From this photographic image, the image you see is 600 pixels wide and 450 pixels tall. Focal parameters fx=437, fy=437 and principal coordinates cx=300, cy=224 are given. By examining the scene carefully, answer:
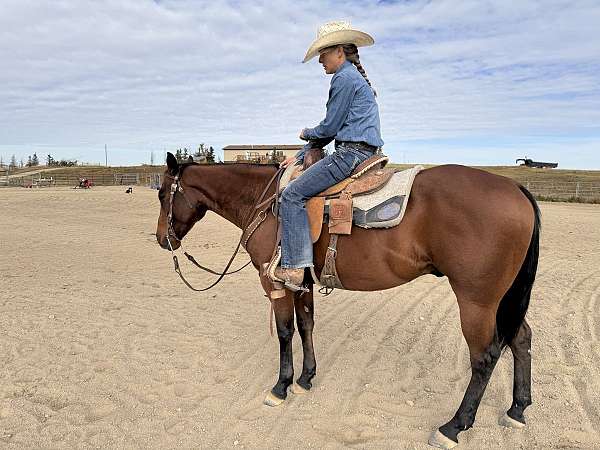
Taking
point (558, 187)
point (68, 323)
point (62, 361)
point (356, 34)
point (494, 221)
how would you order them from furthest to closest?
point (558, 187) < point (68, 323) < point (62, 361) < point (356, 34) < point (494, 221)

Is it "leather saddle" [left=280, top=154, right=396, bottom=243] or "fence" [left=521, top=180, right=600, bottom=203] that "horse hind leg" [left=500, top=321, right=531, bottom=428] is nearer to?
"leather saddle" [left=280, top=154, right=396, bottom=243]

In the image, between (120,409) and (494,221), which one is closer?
(494,221)

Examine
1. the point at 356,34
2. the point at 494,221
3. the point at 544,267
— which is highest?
the point at 356,34

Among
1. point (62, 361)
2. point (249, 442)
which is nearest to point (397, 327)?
point (249, 442)

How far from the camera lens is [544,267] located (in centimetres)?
928

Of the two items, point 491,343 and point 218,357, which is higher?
point 491,343

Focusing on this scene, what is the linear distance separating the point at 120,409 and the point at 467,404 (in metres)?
2.98

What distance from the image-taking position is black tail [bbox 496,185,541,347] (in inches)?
139

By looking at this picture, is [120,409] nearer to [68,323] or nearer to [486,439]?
[68,323]

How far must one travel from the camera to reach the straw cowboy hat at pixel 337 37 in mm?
3662

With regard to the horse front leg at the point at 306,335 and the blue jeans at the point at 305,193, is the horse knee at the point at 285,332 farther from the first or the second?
the blue jeans at the point at 305,193

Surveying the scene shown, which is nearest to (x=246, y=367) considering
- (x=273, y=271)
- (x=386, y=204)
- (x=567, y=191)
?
(x=273, y=271)

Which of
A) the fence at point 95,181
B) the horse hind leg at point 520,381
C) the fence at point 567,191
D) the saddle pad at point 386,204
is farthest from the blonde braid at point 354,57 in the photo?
the fence at point 95,181

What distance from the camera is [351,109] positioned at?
368cm
